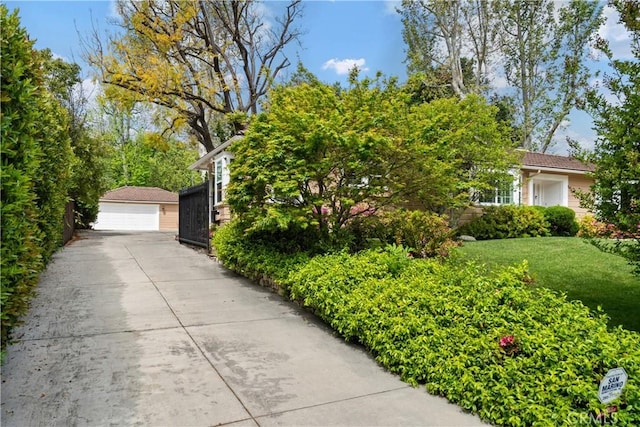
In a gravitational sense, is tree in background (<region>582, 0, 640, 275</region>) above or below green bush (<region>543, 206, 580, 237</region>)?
above

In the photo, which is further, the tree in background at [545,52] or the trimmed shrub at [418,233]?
the tree in background at [545,52]

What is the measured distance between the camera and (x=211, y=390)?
3.51 meters

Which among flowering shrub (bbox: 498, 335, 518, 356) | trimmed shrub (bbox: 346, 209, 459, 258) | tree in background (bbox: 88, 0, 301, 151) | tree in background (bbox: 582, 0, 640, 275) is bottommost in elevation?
→ flowering shrub (bbox: 498, 335, 518, 356)

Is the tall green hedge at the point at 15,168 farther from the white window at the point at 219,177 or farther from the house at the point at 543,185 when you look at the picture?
the house at the point at 543,185

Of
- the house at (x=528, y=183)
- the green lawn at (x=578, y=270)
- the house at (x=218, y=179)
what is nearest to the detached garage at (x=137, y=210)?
the house at (x=528, y=183)

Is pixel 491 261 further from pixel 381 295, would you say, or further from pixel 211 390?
pixel 211 390

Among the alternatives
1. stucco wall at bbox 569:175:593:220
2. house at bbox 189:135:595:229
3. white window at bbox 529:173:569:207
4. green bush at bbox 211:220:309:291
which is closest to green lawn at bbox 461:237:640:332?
house at bbox 189:135:595:229

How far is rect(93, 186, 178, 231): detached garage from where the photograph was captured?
28734 millimetres

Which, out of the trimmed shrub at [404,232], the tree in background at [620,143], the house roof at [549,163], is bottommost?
the trimmed shrub at [404,232]

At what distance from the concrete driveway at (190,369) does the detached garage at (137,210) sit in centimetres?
2391

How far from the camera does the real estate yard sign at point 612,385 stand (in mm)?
2863

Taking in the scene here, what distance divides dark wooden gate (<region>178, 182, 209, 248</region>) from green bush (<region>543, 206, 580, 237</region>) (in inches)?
455

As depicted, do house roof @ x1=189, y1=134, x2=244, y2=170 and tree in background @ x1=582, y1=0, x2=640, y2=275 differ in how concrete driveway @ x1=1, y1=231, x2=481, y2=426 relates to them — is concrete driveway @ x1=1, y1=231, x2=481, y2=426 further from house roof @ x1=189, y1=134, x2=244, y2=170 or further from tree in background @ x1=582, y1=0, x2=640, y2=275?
house roof @ x1=189, y1=134, x2=244, y2=170

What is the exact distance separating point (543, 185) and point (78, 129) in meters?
19.4
